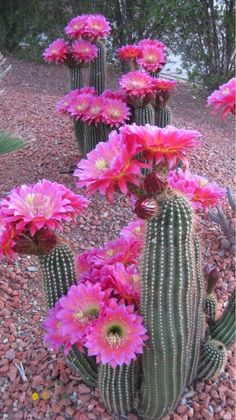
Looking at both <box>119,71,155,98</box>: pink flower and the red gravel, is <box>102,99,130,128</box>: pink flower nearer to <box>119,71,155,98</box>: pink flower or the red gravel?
<box>119,71,155,98</box>: pink flower

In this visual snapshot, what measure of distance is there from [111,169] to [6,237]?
15.4 inches

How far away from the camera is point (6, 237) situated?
146cm

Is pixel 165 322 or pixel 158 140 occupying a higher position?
pixel 158 140

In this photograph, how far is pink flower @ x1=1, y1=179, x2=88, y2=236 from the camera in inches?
55.9

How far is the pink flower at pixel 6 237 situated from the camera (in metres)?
1.45

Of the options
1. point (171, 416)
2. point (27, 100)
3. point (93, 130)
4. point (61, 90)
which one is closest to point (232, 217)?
point (93, 130)

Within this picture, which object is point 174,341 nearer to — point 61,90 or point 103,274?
point 103,274

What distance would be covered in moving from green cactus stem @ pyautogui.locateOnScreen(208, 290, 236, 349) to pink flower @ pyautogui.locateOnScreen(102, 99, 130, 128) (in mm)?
1440

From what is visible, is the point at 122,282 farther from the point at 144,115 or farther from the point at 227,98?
the point at 144,115

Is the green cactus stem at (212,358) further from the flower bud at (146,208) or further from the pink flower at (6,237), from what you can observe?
the pink flower at (6,237)

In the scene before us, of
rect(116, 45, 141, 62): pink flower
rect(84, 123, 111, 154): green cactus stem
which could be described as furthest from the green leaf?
rect(116, 45, 141, 62): pink flower

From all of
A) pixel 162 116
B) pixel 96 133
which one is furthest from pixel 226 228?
pixel 96 133

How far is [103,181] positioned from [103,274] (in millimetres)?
474

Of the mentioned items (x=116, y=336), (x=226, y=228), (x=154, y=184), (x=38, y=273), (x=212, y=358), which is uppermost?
(x=154, y=184)
